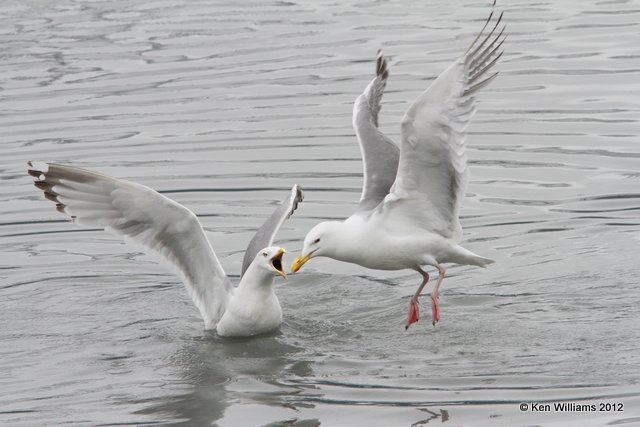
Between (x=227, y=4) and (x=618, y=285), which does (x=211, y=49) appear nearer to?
(x=227, y=4)

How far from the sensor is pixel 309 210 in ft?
43.5

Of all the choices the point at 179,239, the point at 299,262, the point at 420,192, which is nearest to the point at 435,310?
the point at 420,192

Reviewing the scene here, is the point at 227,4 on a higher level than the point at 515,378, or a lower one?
higher

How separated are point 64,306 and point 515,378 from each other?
13.9 ft

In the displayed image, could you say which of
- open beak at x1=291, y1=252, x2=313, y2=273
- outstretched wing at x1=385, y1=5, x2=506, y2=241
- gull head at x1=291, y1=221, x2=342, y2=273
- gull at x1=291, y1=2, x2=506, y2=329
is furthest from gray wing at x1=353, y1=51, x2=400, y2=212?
open beak at x1=291, y1=252, x2=313, y2=273

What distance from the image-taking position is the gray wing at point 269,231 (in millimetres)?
10656

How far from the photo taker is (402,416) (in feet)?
27.4

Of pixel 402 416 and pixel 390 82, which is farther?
pixel 390 82

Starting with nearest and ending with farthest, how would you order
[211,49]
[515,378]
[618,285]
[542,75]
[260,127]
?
[515,378] → [618,285] → [260,127] → [542,75] → [211,49]

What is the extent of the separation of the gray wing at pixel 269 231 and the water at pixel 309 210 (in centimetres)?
62

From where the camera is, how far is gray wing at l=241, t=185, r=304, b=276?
420 inches

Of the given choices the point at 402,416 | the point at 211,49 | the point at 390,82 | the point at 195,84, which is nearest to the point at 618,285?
the point at 402,416

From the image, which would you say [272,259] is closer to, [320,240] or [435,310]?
[320,240]

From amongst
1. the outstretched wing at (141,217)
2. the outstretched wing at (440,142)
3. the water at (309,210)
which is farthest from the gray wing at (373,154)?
the outstretched wing at (141,217)
